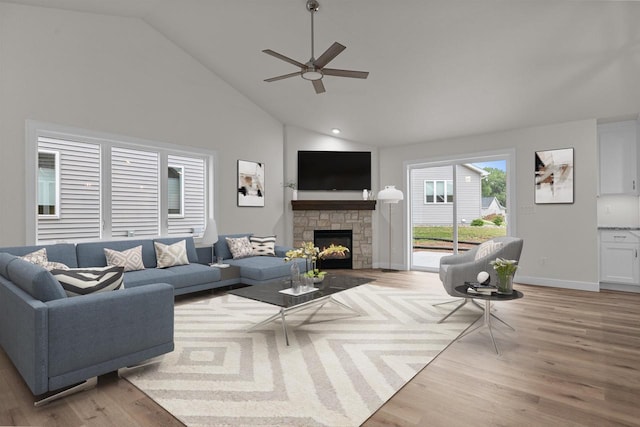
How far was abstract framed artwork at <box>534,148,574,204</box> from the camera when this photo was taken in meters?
5.34

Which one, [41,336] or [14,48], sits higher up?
[14,48]

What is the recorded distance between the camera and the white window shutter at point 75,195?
4.15 meters

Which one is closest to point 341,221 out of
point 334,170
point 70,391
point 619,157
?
point 334,170

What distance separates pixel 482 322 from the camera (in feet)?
12.2

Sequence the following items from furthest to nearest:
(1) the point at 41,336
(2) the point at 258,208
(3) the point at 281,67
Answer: (2) the point at 258,208
(3) the point at 281,67
(1) the point at 41,336

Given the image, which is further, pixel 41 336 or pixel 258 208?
pixel 258 208

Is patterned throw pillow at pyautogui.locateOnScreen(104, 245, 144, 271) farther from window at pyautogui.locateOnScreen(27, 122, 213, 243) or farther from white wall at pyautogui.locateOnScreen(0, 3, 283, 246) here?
white wall at pyautogui.locateOnScreen(0, 3, 283, 246)

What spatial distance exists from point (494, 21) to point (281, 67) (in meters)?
2.91

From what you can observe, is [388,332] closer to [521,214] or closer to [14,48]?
[521,214]

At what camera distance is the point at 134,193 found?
16.1ft

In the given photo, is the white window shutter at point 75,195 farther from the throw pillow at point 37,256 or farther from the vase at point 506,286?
the vase at point 506,286

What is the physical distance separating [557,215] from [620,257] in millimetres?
1007

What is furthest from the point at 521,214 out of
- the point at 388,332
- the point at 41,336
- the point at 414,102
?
the point at 41,336

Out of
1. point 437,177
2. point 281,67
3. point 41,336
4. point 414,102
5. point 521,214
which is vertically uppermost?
point 281,67
